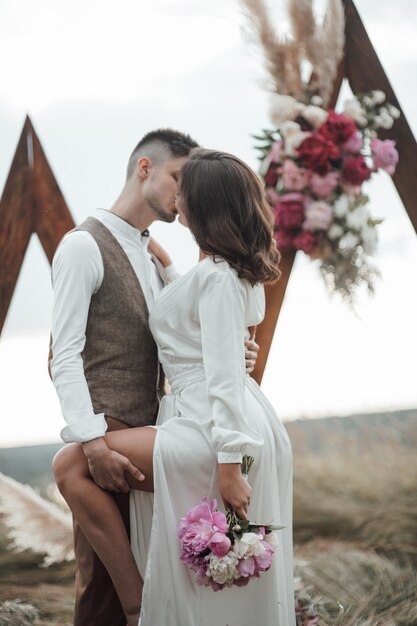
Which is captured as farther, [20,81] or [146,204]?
[20,81]

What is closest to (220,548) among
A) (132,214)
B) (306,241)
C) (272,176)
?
(132,214)

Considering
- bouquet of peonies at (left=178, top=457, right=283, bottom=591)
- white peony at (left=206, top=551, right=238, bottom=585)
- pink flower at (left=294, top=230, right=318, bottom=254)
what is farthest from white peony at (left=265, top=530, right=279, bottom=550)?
pink flower at (left=294, top=230, right=318, bottom=254)

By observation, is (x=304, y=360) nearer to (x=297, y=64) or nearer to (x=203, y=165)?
(x=297, y=64)

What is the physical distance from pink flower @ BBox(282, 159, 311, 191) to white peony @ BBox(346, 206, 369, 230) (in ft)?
0.69

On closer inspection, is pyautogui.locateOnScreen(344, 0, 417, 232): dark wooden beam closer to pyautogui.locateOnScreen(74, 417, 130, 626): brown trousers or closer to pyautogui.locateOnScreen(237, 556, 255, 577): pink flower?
pyautogui.locateOnScreen(74, 417, 130, 626): brown trousers

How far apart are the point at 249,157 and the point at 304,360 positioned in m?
0.87

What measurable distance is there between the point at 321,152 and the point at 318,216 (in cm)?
24

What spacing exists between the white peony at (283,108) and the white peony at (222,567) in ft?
5.85

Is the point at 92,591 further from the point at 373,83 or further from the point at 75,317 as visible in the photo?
the point at 373,83

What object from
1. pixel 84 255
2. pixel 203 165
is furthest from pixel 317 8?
pixel 84 255

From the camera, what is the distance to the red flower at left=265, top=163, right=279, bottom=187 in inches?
126

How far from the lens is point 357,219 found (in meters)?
3.09

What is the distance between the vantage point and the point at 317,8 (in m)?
3.33

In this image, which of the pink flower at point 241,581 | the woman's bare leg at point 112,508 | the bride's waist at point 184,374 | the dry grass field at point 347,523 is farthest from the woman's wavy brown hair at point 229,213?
the dry grass field at point 347,523
